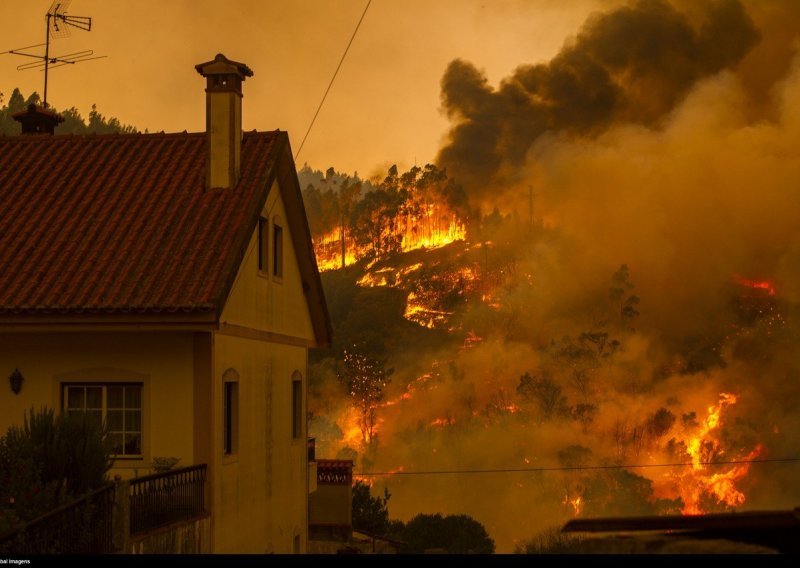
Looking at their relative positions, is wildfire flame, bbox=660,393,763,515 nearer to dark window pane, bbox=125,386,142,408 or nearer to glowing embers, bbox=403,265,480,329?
glowing embers, bbox=403,265,480,329

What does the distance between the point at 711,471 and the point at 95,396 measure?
11041 cm

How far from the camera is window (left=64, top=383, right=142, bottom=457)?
17781mm

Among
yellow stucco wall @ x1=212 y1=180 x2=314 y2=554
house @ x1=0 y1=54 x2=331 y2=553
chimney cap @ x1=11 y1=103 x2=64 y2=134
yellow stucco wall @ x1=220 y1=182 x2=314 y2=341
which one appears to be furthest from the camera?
chimney cap @ x1=11 y1=103 x2=64 y2=134

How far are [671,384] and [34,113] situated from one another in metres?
107

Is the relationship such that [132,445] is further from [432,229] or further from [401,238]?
[432,229]

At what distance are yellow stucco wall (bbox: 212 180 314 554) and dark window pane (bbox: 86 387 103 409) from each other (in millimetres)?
2000

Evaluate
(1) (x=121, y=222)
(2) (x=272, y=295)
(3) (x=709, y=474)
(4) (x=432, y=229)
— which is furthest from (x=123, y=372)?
(4) (x=432, y=229)

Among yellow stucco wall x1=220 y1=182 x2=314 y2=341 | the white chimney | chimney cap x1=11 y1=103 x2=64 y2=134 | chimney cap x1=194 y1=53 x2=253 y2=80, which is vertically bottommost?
yellow stucco wall x1=220 y1=182 x2=314 y2=341

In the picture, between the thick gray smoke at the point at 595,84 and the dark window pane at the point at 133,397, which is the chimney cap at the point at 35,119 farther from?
the thick gray smoke at the point at 595,84

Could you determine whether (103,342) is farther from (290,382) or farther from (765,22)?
(765,22)

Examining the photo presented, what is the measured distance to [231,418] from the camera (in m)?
19.4

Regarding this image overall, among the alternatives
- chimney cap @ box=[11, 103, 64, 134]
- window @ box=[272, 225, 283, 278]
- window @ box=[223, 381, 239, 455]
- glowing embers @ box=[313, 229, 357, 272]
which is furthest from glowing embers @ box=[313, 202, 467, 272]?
window @ box=[223, 381, 239, 455]

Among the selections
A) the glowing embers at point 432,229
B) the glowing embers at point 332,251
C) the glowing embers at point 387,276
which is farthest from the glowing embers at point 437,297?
the glowing embers at point 332,251

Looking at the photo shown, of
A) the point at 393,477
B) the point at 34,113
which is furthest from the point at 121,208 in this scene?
the point at 393,477
